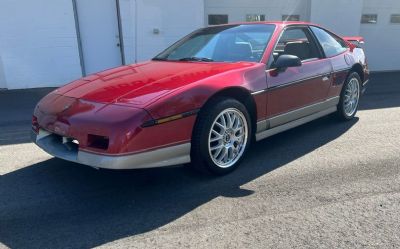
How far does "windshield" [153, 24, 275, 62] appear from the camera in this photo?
3.88 meters

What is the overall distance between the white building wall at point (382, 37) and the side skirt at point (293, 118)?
7.34 metres

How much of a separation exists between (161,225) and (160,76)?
1438 mm

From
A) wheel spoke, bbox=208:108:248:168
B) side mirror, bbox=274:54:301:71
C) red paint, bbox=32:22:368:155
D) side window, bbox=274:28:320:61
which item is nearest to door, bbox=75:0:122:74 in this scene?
red paint, bbox=32:22:368:155

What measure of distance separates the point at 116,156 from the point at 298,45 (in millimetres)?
2779

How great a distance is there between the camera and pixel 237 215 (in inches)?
106

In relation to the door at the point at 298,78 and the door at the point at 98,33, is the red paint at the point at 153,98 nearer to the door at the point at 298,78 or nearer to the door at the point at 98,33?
the door at the point at 298,78

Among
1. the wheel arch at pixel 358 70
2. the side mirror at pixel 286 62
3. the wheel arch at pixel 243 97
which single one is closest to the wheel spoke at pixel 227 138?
the wheel arch at pixel 243 97

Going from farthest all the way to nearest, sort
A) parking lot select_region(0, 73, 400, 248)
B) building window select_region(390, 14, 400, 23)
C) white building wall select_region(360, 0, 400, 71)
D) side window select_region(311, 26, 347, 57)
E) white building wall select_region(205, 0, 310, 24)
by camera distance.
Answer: building window select_region(390, 14, 400, 23)
white building wall select_region(360, 0, 400, 71)
white building wall select_region(205, 0, 310, 24)
side window select_region(311, 26, 347, 57)
parking lot select_region(0, 73, 400, 248)

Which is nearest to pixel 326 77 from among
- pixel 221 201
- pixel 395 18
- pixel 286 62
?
pixel 286 62

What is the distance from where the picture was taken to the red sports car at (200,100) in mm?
2762

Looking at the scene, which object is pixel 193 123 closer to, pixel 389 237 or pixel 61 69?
pixel 389 237

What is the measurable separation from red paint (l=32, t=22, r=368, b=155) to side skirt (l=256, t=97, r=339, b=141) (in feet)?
0.27

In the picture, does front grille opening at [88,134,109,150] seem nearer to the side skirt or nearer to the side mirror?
the side skirt

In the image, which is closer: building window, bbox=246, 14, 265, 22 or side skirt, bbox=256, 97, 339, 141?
side skirt, bbox=256, 97, 339, 141
